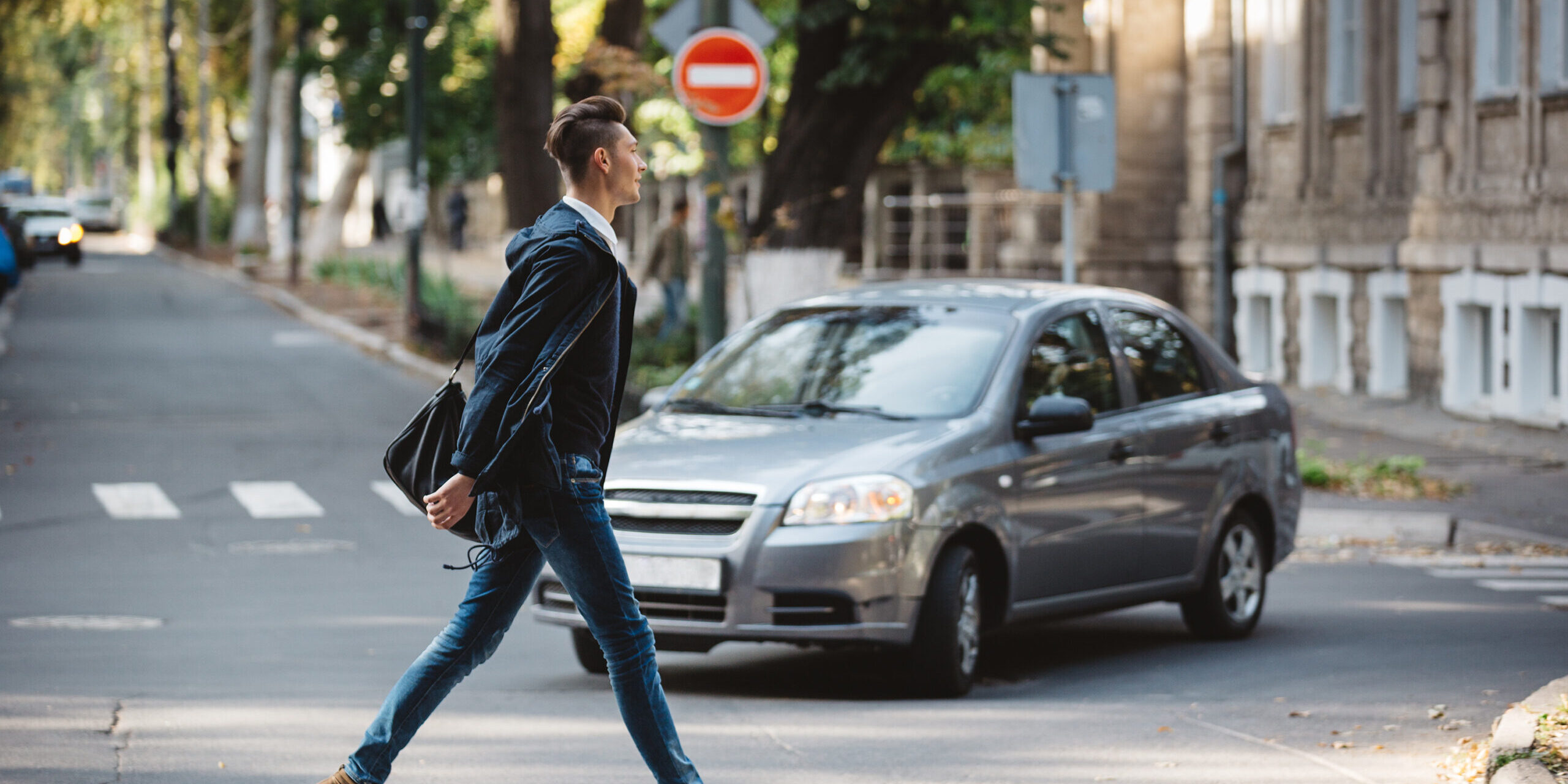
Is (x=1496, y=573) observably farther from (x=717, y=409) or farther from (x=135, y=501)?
(x=135, y=501)

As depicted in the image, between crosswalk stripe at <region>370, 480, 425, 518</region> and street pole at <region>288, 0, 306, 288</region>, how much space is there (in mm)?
27198

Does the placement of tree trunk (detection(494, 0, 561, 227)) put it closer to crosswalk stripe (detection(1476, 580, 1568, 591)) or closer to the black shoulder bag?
crosswalk stripe (detection(1476, 580, 1568, 591))

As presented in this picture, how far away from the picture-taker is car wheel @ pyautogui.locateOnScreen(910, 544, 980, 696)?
7.82m

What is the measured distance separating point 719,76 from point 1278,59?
12824 mm

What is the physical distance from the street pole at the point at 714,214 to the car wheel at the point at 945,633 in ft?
22.2

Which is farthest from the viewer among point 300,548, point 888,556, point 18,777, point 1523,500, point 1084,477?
point 1523,500

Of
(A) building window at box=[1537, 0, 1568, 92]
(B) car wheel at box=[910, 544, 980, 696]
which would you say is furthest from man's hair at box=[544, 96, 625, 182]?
(A) building window at box=[1537, 0, 1568, 92]

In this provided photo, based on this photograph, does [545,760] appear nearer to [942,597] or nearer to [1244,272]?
[942,597]

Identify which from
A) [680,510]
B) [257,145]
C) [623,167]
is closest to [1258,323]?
[680,510]

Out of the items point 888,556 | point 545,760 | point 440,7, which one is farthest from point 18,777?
point 440,7

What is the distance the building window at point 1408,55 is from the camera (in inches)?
872

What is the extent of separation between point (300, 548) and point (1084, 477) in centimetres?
572

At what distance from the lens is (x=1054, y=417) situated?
8297 millimetres

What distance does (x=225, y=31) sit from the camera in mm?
65188
